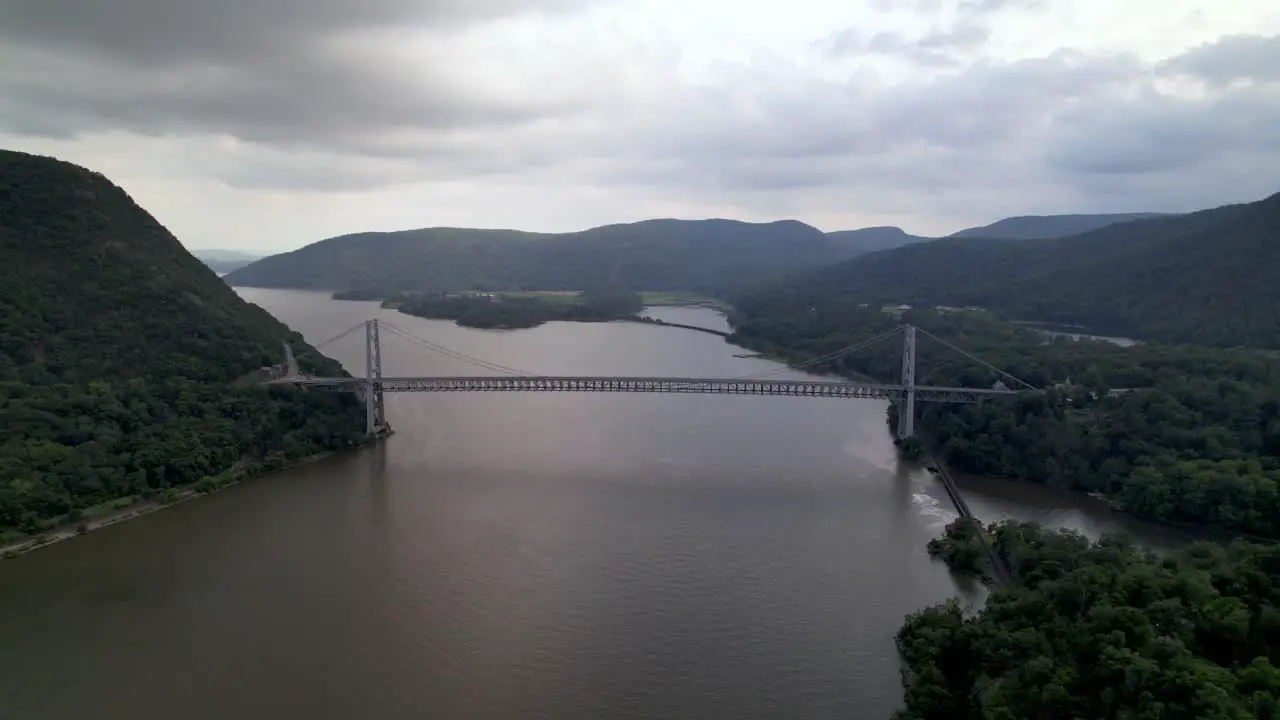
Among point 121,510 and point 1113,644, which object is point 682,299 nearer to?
point 121,510

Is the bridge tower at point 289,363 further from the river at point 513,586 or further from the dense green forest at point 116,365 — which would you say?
the river at point 513,586

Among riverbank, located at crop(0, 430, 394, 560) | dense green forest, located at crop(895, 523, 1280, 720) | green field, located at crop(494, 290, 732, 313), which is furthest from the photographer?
green field, located at crop(494, 290, 732, 313)

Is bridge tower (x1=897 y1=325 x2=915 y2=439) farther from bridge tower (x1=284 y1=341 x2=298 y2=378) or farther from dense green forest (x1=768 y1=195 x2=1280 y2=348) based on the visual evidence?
bridge tower (x1=284 y1=341 x2=298 y2=378)

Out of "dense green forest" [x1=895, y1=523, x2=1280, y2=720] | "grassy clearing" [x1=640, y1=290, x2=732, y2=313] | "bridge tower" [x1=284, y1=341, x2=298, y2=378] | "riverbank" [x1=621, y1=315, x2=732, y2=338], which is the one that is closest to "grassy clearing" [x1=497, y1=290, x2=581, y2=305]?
"grassy clearing" [x1=640, y1=290, x2=732, y2=313]

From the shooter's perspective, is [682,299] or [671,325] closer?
[671,325]

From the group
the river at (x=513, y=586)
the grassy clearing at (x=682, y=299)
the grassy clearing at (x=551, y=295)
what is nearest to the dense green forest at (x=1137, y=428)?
the river at (x=513, y=586)

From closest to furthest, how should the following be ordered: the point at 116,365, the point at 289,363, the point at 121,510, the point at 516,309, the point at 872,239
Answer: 1. the point at 121,510
2. the point at 116,365
3. the point at 289,363
4. the point at 516,309
5. the point at 872,239

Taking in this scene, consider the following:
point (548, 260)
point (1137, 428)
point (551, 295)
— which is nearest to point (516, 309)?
point (551, 295)
